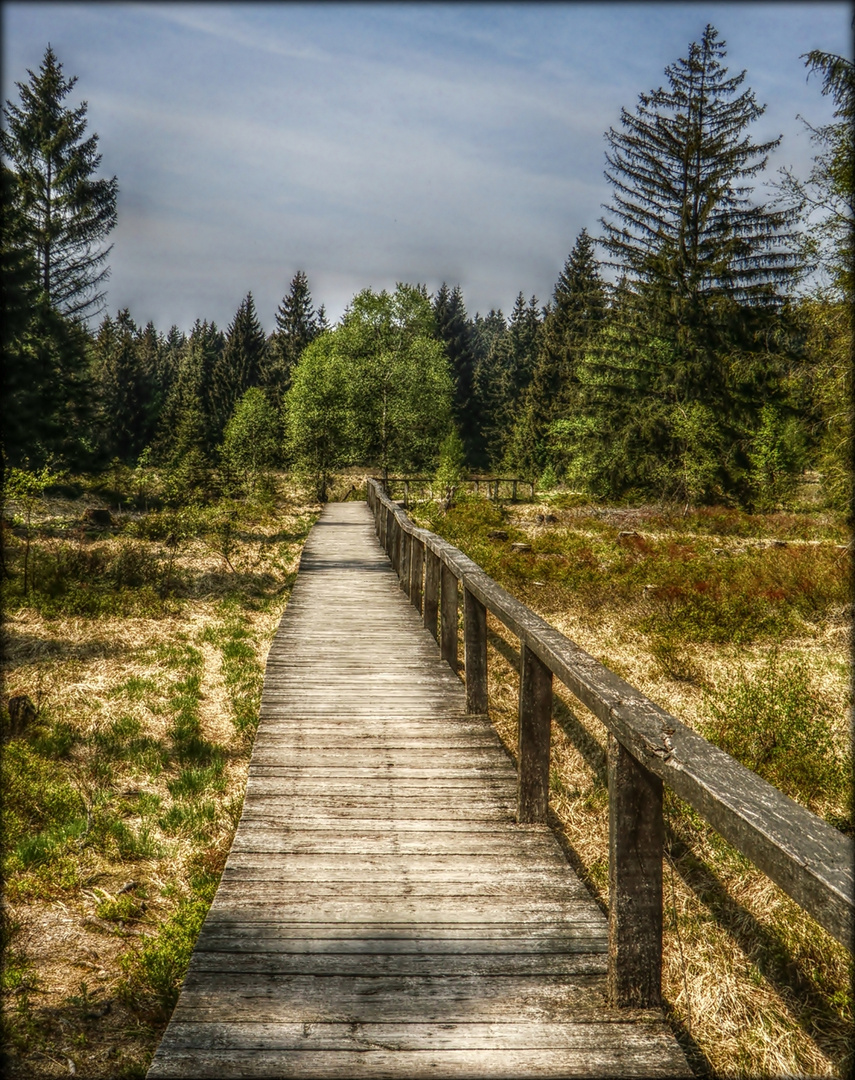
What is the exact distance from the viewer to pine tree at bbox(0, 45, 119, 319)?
23.5 m

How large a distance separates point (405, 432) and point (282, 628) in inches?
990

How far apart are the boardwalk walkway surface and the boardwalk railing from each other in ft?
0.81

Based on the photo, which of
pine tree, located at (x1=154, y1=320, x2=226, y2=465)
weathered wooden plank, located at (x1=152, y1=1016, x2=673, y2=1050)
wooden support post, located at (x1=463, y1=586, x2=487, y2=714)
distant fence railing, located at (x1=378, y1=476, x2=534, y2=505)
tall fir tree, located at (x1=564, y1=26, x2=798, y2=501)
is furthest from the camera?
pine tree, located at (x1=154, y1=320, x2=226, y2=465)

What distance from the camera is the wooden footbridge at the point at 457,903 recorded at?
1.91 m

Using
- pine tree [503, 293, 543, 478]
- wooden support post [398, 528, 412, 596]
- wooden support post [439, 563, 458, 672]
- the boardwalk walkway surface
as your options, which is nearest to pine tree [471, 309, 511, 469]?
pine tree [503, 293, 543, 478]

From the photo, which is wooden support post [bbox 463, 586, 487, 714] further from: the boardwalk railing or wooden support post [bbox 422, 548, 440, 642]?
wooden support post [bbox 422, 548, 440, 642]

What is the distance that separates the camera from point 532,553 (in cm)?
1349

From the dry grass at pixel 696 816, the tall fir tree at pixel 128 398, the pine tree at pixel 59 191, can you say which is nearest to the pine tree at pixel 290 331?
the tall fir tree at pixel 128 398

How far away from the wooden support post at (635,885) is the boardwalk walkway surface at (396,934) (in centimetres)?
9

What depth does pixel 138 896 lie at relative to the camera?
3438 mm

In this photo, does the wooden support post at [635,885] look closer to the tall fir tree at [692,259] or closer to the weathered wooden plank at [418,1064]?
the weathered wooden plank at [418,1064]

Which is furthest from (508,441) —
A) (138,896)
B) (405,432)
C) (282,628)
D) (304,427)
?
(138,896)

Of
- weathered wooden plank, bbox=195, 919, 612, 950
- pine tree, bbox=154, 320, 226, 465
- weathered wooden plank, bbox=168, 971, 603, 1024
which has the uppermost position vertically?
pine tree, bbox=154, 320, 226, 465

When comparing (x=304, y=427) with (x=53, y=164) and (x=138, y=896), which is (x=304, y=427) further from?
(x=138, y=896)
